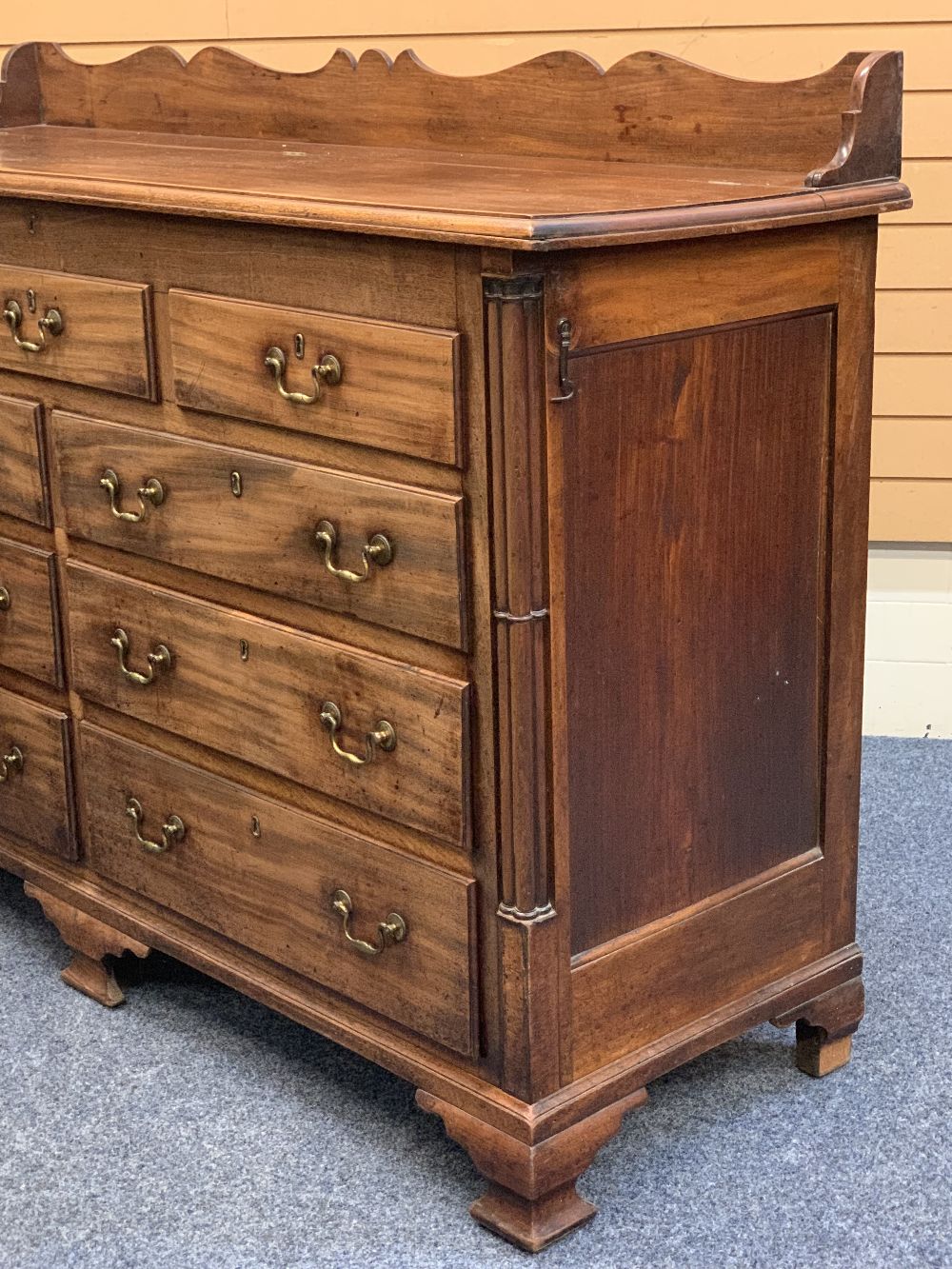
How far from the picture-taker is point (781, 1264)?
205 cm

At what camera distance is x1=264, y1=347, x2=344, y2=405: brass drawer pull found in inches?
79.4

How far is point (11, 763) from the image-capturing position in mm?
2771

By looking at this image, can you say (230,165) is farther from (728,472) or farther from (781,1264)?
(781,1264)

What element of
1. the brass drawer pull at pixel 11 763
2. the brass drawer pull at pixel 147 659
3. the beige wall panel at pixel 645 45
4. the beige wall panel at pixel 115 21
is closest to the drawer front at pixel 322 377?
the brass drawer pull at pixel 147 659

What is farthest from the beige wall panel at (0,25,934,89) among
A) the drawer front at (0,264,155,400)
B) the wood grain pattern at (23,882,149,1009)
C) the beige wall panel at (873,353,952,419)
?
the wood grain pattern at (23,882,149,1009)

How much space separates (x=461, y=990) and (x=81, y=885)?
858 mm

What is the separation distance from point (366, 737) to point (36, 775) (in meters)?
0.81

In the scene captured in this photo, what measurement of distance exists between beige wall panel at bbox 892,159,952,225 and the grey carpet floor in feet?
4.63

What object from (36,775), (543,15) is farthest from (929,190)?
(36,775)

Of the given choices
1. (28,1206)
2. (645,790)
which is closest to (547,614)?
(645,790)

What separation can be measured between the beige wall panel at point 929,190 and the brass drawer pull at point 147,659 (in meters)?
1.74

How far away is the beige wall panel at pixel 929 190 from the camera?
3.32 metres

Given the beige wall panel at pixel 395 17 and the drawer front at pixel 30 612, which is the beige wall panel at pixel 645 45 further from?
the drawer front at pixel 30 612

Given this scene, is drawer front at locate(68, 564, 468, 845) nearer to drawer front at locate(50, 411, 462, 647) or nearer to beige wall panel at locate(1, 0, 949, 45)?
drawer front at locate(50, 411, 462, 647)
